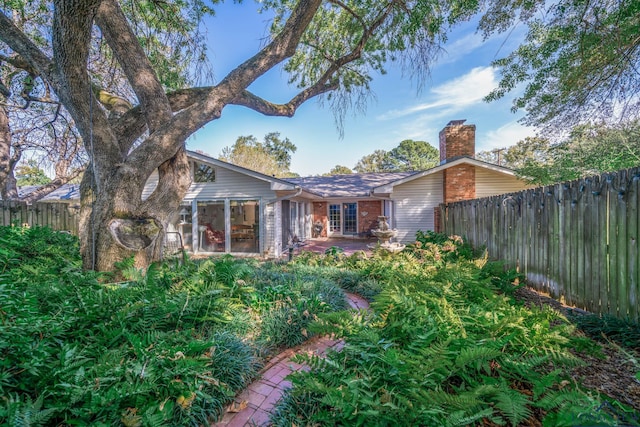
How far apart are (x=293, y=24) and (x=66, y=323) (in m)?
5.06

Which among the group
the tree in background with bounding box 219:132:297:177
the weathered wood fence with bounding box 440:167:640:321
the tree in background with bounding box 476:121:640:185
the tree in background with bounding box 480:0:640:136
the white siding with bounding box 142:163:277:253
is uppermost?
the tree in background with bounding box 219:132:297:177

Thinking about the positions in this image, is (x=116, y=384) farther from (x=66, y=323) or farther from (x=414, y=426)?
(x=414, y=426)

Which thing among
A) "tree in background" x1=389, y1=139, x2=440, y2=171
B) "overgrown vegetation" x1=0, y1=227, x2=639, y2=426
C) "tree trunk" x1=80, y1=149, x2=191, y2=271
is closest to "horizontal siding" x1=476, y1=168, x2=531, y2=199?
"overgrown vegetation" x1=0, y1=227, x2=639, y2=426

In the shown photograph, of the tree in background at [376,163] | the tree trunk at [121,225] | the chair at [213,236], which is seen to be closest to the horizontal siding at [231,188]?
the chair at [213,236]

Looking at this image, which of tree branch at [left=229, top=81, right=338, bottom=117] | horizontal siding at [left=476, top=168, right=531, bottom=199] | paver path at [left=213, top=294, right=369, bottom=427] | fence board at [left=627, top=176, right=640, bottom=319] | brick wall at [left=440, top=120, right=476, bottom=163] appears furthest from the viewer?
brick wall at [left=440, top=120, right=476, bottom=163]

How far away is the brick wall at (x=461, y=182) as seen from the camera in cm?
880

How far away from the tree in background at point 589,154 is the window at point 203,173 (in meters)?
10.5

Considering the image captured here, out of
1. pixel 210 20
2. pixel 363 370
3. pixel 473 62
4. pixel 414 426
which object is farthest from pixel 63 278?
pixel 473 62

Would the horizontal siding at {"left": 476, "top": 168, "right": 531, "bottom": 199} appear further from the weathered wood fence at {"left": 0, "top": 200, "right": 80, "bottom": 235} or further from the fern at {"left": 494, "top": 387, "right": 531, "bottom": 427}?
the weathered wood fence at {"left": 0, "top": 200, "right": 80, "bottom": 235}

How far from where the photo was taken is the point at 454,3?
531 cm

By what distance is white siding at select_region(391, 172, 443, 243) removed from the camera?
9414mm

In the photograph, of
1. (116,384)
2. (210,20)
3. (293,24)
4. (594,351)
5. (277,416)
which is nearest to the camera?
(116,384)

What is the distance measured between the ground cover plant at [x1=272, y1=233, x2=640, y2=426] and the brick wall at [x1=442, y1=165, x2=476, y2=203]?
6.67 m

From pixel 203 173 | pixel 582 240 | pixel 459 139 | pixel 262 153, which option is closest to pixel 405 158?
pixel 262 153
